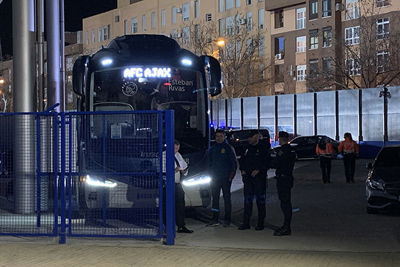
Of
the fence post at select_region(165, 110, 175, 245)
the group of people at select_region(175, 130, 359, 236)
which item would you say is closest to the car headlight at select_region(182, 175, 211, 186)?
the group of people at select_region(175, 130, 359, 236)

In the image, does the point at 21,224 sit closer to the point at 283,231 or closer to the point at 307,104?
the point at 283,231

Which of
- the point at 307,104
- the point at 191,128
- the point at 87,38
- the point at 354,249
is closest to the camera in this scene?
the point at 354,249

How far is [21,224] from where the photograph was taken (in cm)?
1178

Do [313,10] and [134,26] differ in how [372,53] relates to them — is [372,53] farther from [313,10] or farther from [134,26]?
[134,26]

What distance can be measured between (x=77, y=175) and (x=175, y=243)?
1.98m

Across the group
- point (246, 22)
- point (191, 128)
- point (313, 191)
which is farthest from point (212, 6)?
point (191, 128)

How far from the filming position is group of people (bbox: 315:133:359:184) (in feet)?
70.9

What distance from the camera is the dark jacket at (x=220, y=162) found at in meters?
12.5

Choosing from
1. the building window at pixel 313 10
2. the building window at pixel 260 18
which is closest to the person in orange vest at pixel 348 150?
the building window at pixel 313 10

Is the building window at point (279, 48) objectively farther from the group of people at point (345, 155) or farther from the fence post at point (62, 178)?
the fence post at point (62, 178)

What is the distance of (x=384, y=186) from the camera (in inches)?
534

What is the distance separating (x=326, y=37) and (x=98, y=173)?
51893 millimetres

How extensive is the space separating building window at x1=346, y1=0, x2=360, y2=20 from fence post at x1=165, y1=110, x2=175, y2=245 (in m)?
46.7

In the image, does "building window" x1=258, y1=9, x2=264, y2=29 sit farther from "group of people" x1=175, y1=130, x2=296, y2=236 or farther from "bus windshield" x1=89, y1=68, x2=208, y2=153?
"group of people" x1=175, y1=130, x2=296, y2=236
